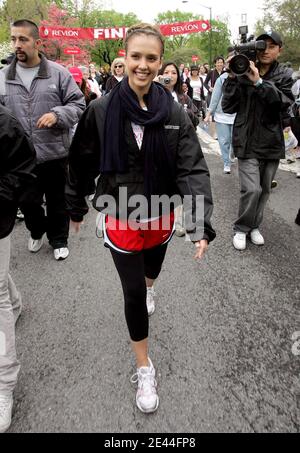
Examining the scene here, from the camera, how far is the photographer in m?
3.48

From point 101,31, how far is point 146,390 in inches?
673

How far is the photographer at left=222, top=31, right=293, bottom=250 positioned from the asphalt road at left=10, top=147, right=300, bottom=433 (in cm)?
50

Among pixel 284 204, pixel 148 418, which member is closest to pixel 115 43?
pixel 284 204

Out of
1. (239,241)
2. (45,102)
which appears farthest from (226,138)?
(45,102)

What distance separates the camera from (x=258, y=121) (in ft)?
12.2

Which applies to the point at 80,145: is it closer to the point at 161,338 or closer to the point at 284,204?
the point at 161,338

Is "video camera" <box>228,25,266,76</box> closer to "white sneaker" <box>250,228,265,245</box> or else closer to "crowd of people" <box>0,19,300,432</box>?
"crowd of people" <box>0,19,300,432</box>

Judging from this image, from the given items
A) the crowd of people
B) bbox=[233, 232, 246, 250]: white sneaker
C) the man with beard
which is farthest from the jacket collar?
bbox=[233, 232, 246, 250]: white sneaker

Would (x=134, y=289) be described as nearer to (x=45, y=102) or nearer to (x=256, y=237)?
(x=45, y=102)

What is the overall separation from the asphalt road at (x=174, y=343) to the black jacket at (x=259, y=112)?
1106mm

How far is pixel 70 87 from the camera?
3.52m

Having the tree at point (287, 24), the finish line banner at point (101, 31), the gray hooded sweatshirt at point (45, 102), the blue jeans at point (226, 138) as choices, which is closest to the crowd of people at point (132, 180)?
the gray hooded sweatshirt at point (45, 102)

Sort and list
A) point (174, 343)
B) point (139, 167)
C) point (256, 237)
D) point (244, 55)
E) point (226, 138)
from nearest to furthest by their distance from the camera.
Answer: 1. point (139, 167)
2. point (174, 343)
3. point (244, 55)
4. point (256, 237)
5. point (226, 138)

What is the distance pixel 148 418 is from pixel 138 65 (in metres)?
1.90
